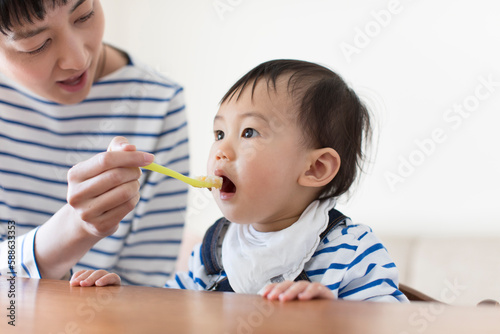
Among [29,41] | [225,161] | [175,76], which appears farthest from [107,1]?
[225,161]

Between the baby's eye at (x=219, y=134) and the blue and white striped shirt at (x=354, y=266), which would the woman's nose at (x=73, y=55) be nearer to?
the baby's eye at (x=219, y=134)

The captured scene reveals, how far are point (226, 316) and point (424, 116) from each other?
205 cm

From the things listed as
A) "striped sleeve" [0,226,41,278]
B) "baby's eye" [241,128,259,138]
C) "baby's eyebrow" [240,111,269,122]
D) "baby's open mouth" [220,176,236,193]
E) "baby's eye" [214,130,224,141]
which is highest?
"baby's eyebrow" [240,111,269,122]

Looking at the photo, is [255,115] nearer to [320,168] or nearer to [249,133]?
[249,133]

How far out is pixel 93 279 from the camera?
89 centimetres

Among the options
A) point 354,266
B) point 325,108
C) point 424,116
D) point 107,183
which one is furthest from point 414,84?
point 107,183

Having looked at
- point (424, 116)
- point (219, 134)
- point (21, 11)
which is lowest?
point (424, 116)

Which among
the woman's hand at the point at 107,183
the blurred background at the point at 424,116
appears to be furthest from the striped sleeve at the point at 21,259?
the blurred background at the point at 424,116

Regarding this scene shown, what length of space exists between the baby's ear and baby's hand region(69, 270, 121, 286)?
418 mm

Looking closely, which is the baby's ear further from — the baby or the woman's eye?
the woman's eye

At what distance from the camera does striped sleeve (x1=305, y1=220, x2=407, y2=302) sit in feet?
2.91

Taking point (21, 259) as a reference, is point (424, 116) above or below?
above

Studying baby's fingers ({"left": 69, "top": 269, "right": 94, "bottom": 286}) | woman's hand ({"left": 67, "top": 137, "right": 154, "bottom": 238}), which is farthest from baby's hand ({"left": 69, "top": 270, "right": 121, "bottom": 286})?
woman's hand ({"left": 67, "top": 137, "right": 154, "bottom": 238})

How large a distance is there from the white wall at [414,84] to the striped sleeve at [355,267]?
100 cm
